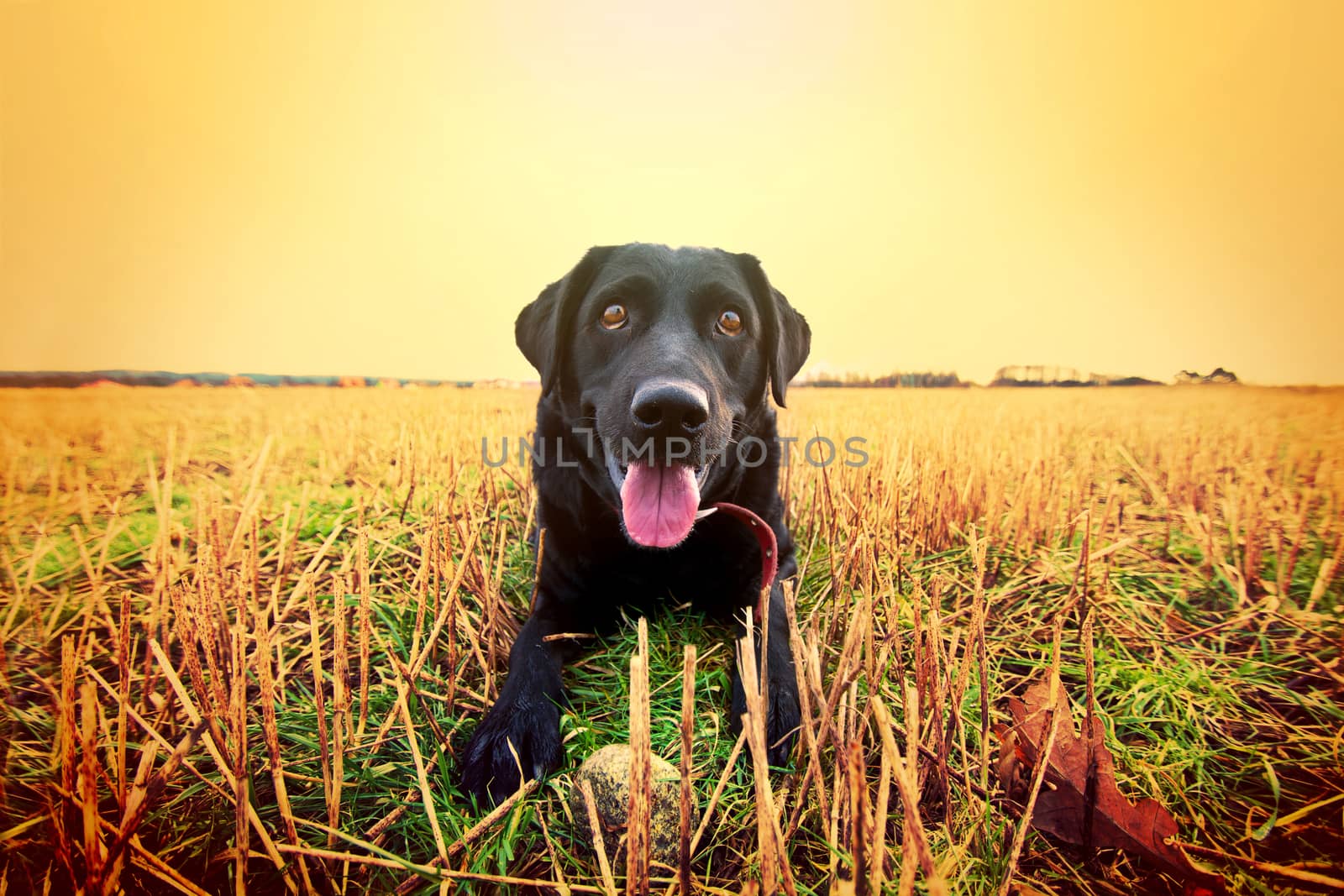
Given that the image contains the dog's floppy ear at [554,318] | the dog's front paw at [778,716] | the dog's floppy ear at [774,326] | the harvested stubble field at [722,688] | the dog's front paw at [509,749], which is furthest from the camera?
the dog's floppy ear at [774,326]

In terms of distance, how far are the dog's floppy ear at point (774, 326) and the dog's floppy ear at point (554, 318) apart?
0.71 meters

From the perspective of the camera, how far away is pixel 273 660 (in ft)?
6.17

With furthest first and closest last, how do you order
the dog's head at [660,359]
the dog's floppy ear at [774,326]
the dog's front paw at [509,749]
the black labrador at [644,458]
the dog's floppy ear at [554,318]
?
the dog's floppy ear at [774,326] < the dog's floppy ear at [554,318] < the dog's head at [660,359] < the black labrador at [644,458] < the dog's front paw at [509,749]

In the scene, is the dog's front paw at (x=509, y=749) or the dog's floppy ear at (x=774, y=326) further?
the dog's floppy ear at (x=774, y=326)

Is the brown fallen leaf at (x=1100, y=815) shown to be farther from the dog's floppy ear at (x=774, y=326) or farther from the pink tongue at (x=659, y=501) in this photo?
the dog's floppy ear at (x=774, y=326)

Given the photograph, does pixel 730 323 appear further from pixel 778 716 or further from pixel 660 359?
pixel 778 716

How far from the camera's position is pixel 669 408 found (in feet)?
5.84

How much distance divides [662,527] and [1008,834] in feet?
3.98

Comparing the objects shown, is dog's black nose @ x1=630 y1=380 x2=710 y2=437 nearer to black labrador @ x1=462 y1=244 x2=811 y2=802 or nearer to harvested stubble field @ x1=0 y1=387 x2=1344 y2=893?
black labrador @ x1=462 y1=244 x2=811 y2=802

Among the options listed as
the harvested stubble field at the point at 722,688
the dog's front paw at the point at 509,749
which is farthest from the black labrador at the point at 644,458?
the harvested stubble field at the point at 722,688

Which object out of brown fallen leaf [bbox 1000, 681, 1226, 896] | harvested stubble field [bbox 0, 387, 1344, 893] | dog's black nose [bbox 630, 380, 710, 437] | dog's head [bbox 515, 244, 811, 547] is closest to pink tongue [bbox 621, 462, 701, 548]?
dog's head [bbox 515, 244, 811, 547]

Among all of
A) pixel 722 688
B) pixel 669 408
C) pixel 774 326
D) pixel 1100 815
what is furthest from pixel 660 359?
pixel 1100 815

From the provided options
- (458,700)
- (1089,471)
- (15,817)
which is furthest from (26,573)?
(1089,471)

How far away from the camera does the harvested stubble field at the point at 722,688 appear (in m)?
1.16
